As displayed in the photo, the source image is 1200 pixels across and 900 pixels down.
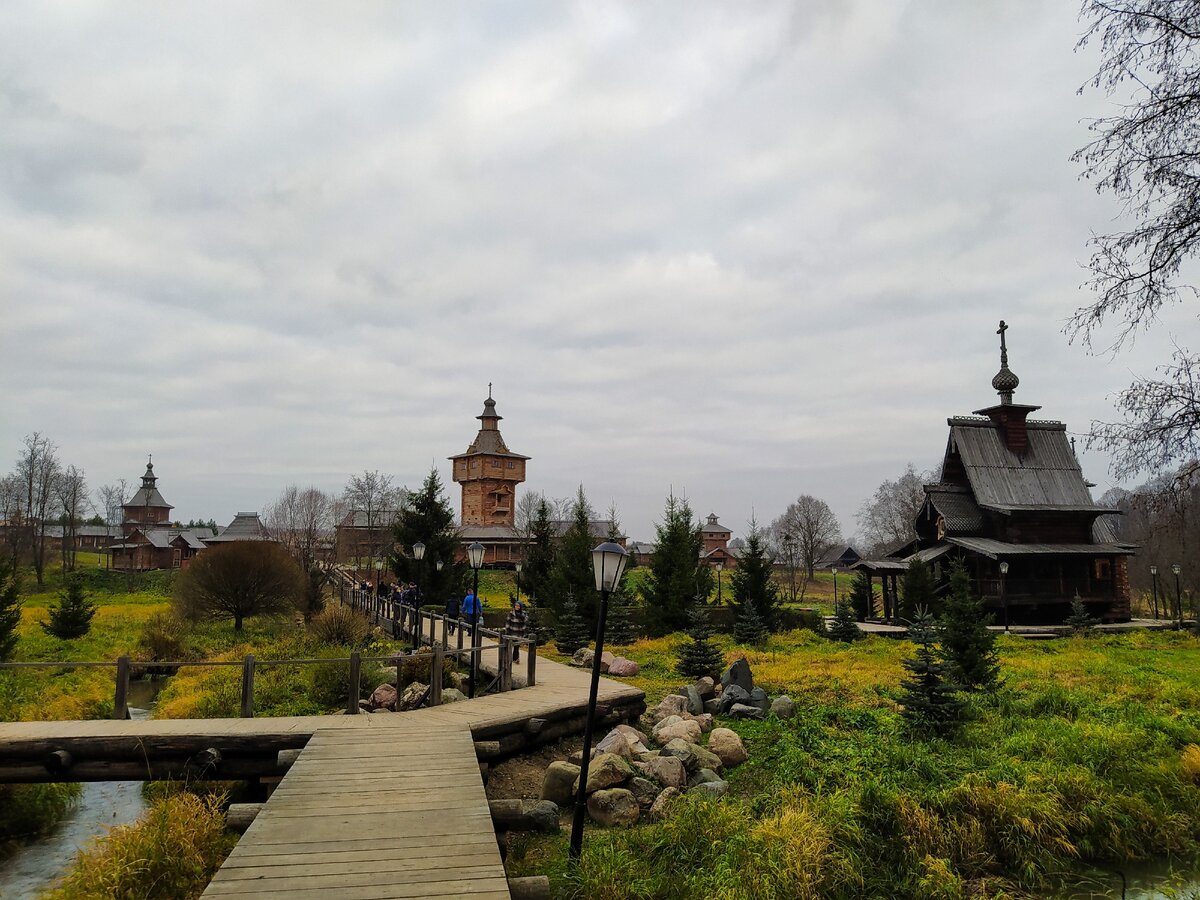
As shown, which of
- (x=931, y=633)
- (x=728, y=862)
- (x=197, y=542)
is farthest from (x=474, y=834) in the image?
(x=197, y=542)

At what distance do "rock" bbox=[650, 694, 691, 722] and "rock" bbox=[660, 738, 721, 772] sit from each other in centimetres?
258

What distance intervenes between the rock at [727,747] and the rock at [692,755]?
0.12 m

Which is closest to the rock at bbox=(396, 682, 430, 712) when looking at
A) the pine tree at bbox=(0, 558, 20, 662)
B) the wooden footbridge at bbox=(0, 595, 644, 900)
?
the wooden footbridge at bbox=(0, 595, 644, 900)

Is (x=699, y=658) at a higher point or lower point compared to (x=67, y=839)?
higher

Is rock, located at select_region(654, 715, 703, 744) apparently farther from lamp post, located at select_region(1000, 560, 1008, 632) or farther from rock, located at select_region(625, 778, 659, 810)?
lamp post, located at select_region(1000, 560, 1008, 632)

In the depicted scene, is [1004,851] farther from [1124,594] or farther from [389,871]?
[1124,594]

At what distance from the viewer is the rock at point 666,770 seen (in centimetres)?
1023

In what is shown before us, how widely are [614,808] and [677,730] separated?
126 inches

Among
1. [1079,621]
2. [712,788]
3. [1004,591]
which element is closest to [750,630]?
[1004,591]

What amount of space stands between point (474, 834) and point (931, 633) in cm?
850

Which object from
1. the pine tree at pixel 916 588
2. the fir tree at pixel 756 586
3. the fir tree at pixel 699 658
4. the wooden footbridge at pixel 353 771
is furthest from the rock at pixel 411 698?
the pine tree at pixel 916 588

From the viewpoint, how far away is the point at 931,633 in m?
12.2

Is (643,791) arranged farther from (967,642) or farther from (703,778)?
(967,642)

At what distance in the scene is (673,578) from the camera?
93.2ft
